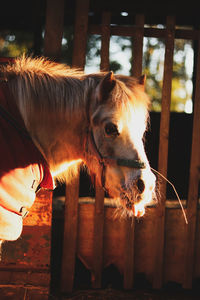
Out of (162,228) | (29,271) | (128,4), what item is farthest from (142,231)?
(128,4)

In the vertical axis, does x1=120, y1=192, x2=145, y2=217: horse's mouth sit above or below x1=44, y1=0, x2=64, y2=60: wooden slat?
below

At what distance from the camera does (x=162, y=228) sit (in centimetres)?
322

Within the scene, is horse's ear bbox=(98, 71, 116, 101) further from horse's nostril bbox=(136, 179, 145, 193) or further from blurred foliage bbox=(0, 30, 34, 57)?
blurred foliage bbox=(0, 30, 34, 57)

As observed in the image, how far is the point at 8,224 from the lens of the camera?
165 centimetres

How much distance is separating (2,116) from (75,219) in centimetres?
179

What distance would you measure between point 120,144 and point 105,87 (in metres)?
0.37

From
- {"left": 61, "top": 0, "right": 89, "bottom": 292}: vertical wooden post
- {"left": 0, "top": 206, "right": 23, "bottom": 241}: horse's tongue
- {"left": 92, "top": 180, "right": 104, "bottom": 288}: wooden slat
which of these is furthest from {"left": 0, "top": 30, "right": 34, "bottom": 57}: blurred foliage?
{"left": 0, "top": 206, "right": 23, "bottom": 241}: horse's tongue

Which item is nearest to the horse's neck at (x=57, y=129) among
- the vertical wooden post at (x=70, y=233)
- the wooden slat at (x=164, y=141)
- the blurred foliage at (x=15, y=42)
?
the vertical wooden post at (x=70, y=233)

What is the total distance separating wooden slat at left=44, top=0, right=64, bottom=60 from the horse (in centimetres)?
106

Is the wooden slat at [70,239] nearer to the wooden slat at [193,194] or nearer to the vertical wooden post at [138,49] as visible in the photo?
the wooden slat at [193,194]

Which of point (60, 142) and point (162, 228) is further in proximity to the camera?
point (162, 228)

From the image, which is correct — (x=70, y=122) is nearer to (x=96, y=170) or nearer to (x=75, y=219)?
(x=96, y=170)

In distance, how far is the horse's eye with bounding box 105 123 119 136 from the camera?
178 centimetres

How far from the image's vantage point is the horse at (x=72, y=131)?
5.60 ft
